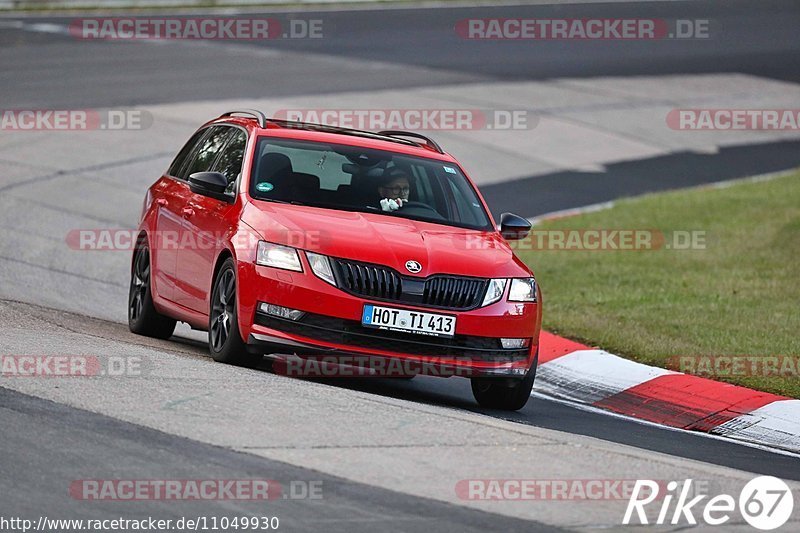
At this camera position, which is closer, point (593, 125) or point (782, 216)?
point (782, 216)

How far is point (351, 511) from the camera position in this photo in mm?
6461

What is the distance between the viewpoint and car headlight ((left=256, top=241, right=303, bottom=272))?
9.20 meters

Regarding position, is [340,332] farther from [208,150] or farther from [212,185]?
[208,150]

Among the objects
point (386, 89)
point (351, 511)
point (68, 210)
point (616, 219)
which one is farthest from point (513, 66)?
point (351, 511)

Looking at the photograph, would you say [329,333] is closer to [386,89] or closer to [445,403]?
[445,403]

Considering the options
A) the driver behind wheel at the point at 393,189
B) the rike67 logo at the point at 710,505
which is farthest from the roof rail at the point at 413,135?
the rike67 logo at the point at 710,505

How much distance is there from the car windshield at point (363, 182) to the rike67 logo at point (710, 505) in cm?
347

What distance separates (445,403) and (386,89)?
1697cm

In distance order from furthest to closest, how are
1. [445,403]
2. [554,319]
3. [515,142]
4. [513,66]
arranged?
[513,66] → [515,142] → [554,319] → [445,403]

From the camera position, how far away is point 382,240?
939 cm

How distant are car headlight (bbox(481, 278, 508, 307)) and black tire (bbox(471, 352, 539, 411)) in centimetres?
56

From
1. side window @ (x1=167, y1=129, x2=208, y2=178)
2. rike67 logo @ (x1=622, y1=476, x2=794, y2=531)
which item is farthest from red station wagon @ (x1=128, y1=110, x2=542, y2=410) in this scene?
rike67 logo @ (x1=622, y1=476, x2=794, y2=531)

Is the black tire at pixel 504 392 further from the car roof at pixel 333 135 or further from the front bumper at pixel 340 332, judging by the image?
the car roof at pixel 333 135

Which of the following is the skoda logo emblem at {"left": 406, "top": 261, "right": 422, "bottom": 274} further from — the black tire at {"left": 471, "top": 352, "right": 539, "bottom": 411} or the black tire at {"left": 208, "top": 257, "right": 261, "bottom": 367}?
the black tire at {"left": 208, "top": 257, "right": 261, "bottom": 367}
